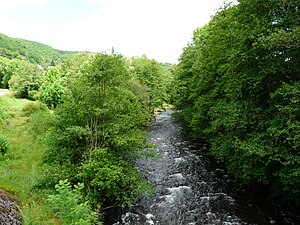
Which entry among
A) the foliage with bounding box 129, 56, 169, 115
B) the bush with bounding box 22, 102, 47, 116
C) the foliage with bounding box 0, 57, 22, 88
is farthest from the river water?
the foliage with bounding box 0, 57, 22, 88

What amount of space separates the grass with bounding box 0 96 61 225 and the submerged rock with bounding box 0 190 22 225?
0.89 feet

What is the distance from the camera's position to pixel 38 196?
1234cm

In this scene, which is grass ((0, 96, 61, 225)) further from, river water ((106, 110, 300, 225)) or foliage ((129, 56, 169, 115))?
foliage ((129, 56, 169, 115))

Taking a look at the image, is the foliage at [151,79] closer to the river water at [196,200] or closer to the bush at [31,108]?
the bush at [31,108]

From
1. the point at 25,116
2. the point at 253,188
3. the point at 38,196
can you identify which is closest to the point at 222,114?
the point at 253,188

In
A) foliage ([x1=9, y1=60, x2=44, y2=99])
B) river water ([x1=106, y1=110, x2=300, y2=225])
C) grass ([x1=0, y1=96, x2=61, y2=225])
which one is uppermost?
foliage ([x1=9, y1=60, x2=44, y2=99])

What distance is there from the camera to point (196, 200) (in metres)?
16.1

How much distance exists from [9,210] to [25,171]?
5.60 m

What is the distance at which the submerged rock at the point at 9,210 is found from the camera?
9148 mm

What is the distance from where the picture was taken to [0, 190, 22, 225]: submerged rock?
915cm

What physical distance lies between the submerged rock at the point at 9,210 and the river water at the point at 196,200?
188 inches

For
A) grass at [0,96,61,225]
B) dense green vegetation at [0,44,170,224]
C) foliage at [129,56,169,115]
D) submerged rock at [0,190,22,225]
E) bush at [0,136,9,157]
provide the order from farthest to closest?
1. foliage at [129,56,169,115]
2. bush at [0,136,9,157]
3. dense green vegetation at [0,44,170,224]
4. grass at [0,96,61,225]
5. submerged rock at [0,190,22,225]

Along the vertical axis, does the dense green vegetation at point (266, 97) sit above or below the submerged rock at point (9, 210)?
above

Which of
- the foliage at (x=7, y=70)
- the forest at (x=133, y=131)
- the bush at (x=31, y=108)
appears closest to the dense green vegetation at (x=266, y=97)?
the forest at (x=133, y=131)
